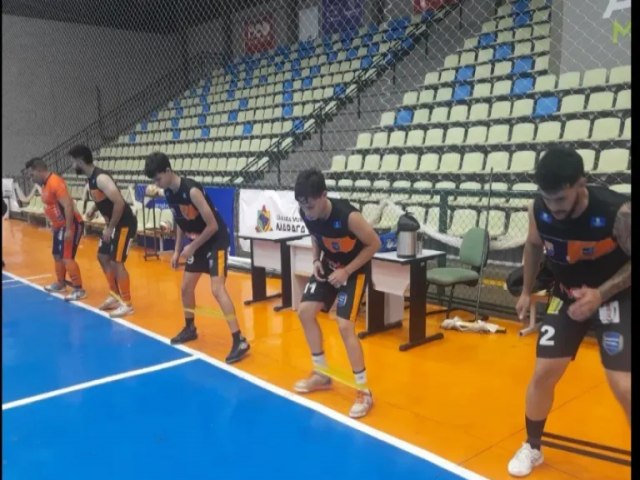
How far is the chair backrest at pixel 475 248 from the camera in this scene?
525 centimetres

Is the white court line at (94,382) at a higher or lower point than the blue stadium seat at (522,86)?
lower

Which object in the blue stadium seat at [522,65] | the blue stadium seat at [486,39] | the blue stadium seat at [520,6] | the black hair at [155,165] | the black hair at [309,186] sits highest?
the blue stadium seat at [520,6]

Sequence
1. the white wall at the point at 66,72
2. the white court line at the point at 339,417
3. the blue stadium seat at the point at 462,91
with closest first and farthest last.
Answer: the white court line at the point at 339,417 → the blue stadium seat at the point at 462,91 → the white wall at the point at 66,72

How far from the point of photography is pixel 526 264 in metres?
2.71

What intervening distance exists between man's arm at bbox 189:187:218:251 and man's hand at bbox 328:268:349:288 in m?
1.31

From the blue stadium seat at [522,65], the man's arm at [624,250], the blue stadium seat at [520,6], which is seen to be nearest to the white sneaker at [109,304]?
the man's arm at [624,250]

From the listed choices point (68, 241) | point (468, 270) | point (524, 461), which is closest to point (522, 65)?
point (468, 270)

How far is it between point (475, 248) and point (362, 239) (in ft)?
7.70

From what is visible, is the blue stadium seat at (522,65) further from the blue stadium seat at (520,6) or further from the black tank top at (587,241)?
the black tank top at (587,241)

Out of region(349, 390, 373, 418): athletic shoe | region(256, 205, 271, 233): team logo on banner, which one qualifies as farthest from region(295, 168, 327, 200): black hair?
region(256, 205, 271, 233): team logo on banner

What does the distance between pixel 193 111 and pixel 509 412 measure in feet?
43.9

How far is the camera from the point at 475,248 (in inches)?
211
